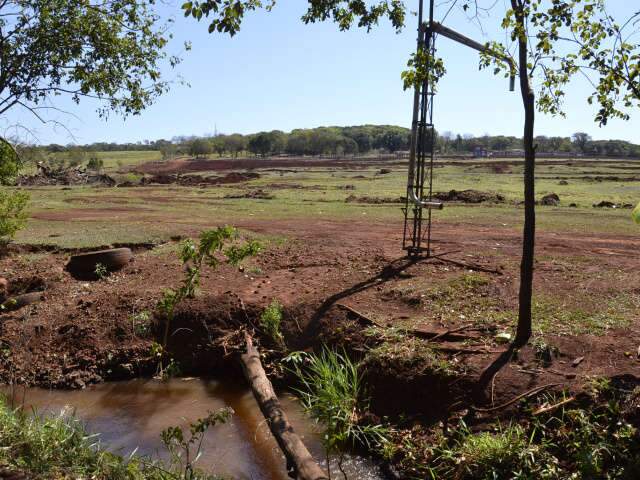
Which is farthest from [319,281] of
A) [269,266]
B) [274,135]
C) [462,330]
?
[274,135]

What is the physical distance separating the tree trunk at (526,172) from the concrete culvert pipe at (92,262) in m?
7.39

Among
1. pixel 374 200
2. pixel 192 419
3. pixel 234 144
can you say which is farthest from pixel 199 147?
pixel 192 419

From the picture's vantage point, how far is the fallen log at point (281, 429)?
5426 millimetres

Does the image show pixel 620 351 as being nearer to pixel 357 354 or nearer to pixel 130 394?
pixel 357 354

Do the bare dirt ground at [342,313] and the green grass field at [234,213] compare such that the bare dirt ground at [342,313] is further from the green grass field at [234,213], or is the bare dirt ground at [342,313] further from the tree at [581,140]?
the tree at [581,140]

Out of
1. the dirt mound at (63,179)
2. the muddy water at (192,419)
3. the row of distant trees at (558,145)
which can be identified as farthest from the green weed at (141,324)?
the row of distant trees at (558,145)

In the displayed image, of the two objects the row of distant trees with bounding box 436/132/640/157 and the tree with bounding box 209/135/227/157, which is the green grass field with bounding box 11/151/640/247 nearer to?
the row of distant trees with bounding box 436/132/640/157

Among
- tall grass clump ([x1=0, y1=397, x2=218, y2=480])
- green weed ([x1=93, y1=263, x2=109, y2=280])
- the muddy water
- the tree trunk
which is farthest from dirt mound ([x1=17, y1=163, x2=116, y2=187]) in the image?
the tree trunk

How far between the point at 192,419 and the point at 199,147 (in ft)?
331

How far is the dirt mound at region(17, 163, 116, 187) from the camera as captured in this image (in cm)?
3725

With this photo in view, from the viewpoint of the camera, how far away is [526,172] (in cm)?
627

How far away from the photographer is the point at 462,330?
294 inches

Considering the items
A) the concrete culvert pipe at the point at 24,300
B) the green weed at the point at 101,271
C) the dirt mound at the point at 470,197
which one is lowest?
the concrete culvert pipe at the point at 24,300

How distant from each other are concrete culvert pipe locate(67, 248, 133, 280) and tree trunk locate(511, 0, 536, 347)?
7.39m
